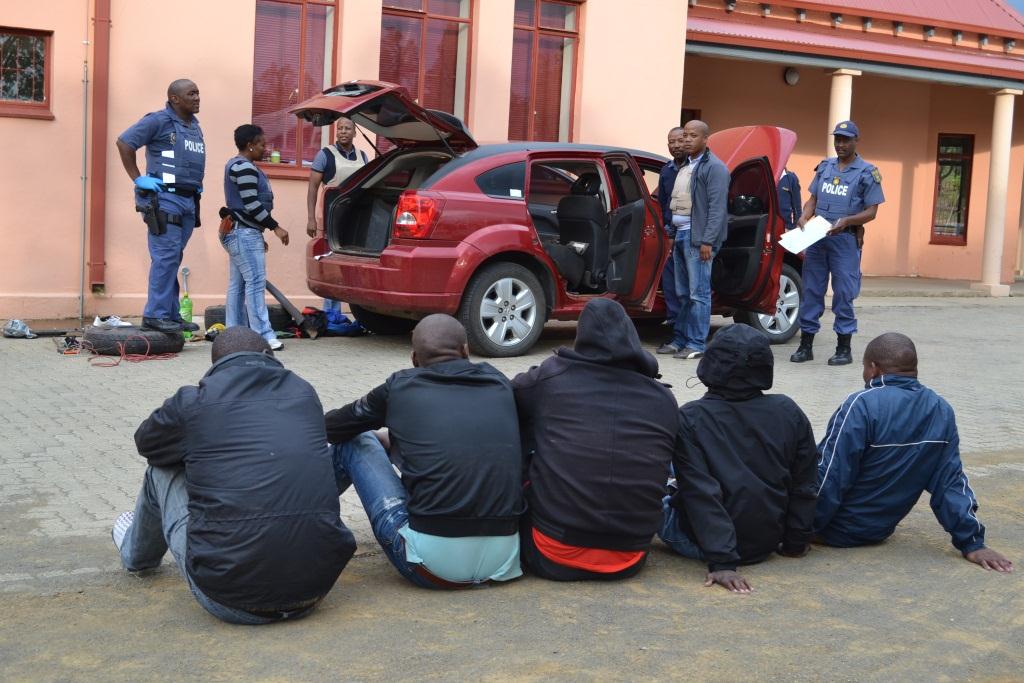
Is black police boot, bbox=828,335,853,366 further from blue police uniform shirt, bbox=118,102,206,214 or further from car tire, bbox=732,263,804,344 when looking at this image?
blue police uniform shirt, bbox=118,102,206,214

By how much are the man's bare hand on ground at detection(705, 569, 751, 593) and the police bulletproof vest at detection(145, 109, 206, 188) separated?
649 centimetres

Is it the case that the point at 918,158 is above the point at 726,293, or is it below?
above

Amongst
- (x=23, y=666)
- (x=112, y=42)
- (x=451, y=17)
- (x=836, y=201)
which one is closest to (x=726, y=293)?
(x=836, y=201)

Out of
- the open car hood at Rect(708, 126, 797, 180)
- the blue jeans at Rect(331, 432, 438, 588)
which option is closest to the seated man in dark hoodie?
the blue jeans at Rect(331, 432, 438, 588)

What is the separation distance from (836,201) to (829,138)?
7.98 metres

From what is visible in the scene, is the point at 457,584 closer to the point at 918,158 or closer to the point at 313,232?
the point at 313,232

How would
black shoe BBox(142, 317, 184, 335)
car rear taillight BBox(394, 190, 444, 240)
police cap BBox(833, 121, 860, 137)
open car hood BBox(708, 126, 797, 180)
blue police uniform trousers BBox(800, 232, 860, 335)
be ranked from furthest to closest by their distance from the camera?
open car hood BBox(708, 126, 797, 180) < blue police uniform trousers BBox(800, 232, 860, 335) < police cap BBox(833, 121, 860, 137) < black shoe BBox(142, 317, 184, 335) < car rear taillight BBox(394, 190, 444, 240)

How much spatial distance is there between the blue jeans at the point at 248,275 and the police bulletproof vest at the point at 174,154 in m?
0.57

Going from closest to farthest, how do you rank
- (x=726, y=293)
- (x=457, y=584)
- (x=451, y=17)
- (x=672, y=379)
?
(x=457, y=584), (x=672, y=379), (x=726, y=293), (x=451, y=17)

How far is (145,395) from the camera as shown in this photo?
27.7 ft

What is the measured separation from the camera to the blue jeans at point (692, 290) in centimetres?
1073

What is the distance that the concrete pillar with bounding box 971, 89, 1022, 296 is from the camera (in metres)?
18.3

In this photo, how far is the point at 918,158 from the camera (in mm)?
21000

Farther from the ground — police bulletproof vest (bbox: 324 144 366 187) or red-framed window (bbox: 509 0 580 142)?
red-framed window (bbox: 509 0 580 142)
